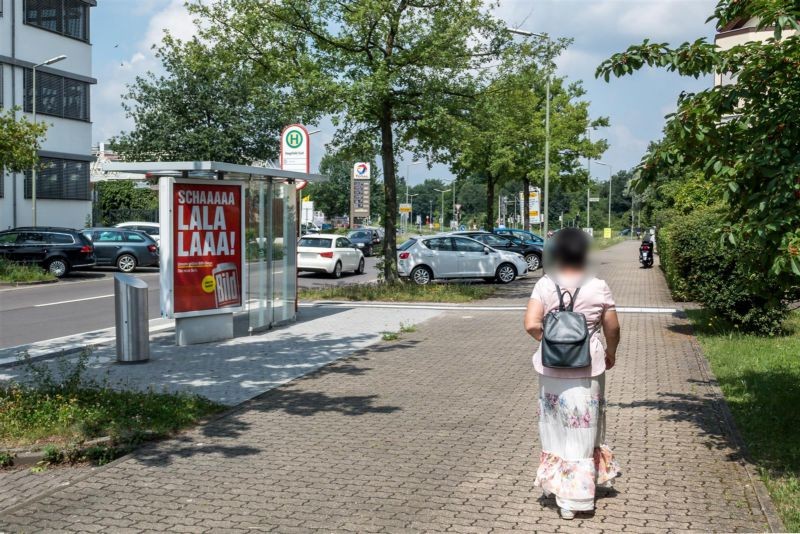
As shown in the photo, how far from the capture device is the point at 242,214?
41.1 ft

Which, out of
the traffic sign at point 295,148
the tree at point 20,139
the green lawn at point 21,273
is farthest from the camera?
the green lawn at point 21,273

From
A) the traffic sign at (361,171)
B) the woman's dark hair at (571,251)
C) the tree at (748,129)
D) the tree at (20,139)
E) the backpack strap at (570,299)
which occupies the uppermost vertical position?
the traffic sign at (361,171)

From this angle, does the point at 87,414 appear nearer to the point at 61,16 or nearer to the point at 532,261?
the point at 532,261

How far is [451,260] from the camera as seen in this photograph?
24.3 meters

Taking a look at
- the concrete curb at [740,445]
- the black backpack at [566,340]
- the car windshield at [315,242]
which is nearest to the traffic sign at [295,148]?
the concrete curb at [740,445]

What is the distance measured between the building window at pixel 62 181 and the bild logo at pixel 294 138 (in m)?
23.3

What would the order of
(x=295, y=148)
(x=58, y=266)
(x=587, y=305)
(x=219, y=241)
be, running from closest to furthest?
(x=587, y=305) < (x=219, y=241) < (x=295, y=148) < (x=58, y=266)

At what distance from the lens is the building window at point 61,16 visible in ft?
120

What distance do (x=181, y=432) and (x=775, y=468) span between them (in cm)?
461

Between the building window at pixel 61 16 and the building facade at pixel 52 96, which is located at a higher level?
the building window at pixel 61 16

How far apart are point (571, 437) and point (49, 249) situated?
998 inches

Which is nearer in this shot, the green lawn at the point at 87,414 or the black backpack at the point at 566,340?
the black backpack at the point at 566,340

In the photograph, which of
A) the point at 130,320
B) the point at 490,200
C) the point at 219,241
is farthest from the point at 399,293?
the point at 490,200

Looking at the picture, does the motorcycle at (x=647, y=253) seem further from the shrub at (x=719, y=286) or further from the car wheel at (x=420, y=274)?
the shrub at (x=719, y=286)
